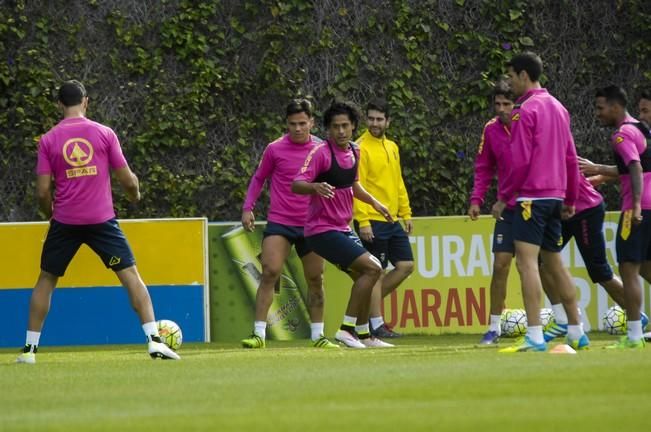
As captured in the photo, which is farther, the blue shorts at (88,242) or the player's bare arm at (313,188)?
the player's bare arm at (313,188)

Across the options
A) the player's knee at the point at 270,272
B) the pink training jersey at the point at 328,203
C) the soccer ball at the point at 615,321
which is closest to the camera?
the pink training jersey at the point at 328,203

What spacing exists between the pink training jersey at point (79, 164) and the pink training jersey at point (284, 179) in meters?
2.42

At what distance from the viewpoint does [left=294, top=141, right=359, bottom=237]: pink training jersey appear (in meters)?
12.1

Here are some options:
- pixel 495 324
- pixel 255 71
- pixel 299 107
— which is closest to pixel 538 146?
pixel 495 324

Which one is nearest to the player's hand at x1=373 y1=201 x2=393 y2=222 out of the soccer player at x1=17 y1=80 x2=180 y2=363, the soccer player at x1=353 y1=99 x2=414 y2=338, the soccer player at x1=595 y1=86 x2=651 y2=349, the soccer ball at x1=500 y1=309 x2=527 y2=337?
the soccer player at x1=353 y1=99 x2=414 y2=338

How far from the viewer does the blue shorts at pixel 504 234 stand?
12125 millimetres

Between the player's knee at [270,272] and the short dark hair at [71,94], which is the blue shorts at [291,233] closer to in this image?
the player's knee at [270,272]

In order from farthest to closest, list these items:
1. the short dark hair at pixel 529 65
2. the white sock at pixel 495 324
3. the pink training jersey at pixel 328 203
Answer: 1. the white sock at pixel 495 324
2. the pink training jersey at pixel 328 203
3. the short dark hair at pixel 529 65

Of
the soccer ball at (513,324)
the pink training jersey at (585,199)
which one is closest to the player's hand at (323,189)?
the pink training jersey at (585,199)

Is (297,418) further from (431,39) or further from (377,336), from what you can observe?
(431,39)

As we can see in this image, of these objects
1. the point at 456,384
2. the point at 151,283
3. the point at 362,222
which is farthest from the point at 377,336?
the point at 456,384

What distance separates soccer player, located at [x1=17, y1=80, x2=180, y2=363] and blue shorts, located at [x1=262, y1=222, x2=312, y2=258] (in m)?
2.30

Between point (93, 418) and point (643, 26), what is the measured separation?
11.2 m

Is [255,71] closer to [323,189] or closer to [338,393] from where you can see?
[323,189]
